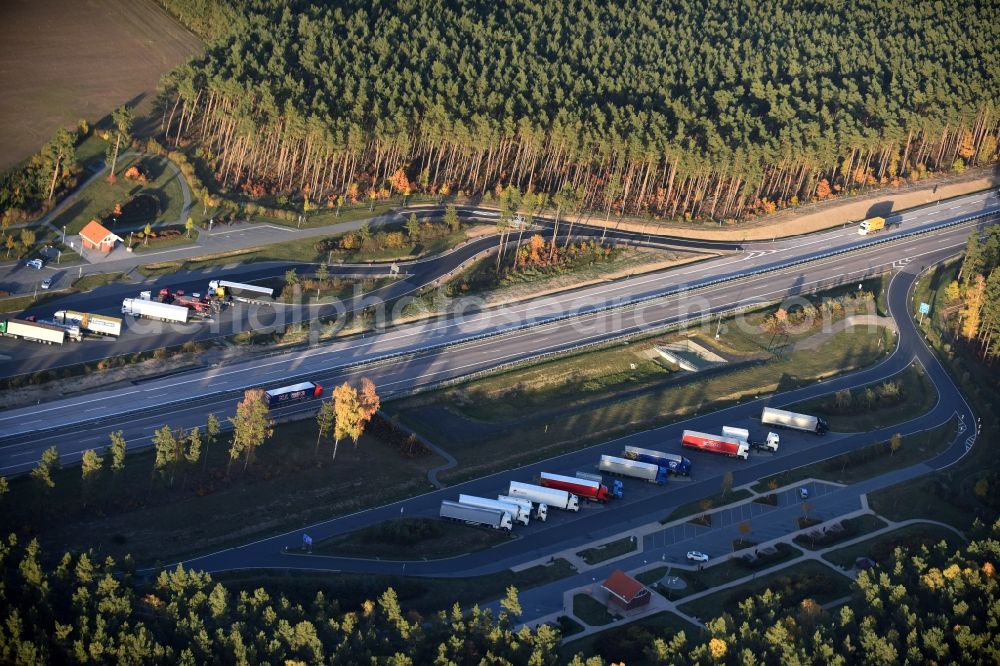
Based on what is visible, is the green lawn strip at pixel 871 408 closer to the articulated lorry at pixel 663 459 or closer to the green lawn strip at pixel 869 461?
the green lawn strip at pixel 869 461

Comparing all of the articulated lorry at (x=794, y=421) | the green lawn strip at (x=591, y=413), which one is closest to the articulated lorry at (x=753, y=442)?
the articulated lorry at (x=794, y=421)

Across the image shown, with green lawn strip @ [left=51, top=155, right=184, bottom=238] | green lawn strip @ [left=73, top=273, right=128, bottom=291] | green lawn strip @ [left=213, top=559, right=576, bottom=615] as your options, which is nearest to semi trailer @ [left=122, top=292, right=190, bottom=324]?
green lawn strip @ [left=73, top=273, right=128, bottom=291]

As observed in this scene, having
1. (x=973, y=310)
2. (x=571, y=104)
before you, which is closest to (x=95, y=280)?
(x=571, y=104)

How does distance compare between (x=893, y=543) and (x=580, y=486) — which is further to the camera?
(x=580, y=486)

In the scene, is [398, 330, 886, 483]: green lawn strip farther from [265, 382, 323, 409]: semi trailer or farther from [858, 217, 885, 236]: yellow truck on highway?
[858, 217, 885, 236]: yellow truck on highway

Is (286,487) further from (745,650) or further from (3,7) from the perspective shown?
(3,7)

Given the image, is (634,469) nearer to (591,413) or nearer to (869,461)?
(591,413)

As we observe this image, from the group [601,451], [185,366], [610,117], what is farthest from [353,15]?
[601,451]
